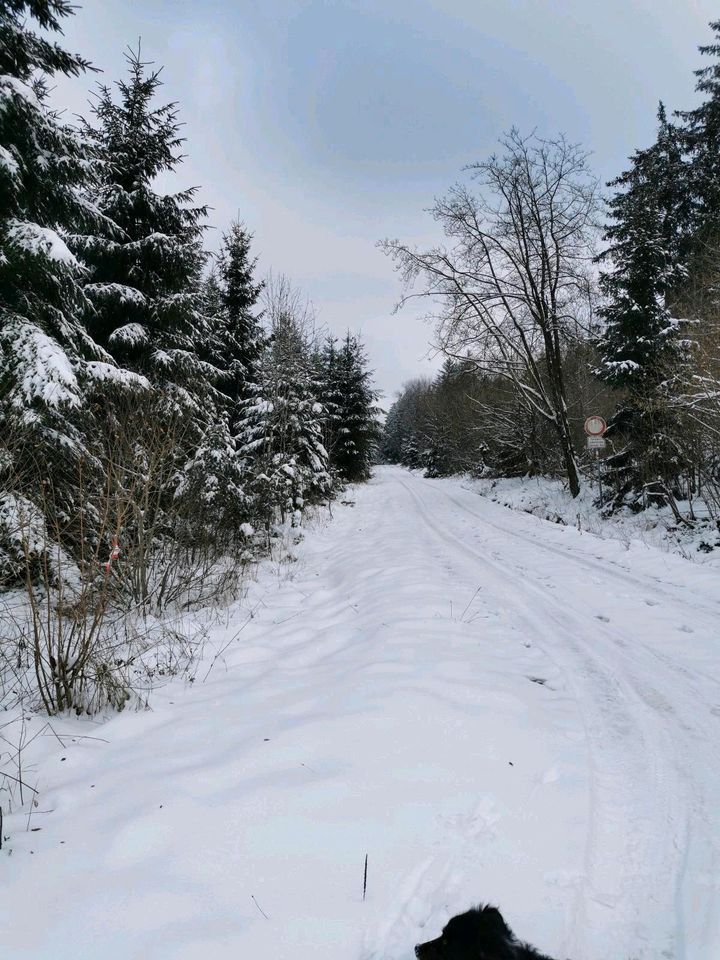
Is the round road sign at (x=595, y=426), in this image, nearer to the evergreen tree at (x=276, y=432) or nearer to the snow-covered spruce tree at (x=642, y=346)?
the snow-covered spruce tree at (x=642, y=346)

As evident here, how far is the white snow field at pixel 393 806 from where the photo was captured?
170 cm

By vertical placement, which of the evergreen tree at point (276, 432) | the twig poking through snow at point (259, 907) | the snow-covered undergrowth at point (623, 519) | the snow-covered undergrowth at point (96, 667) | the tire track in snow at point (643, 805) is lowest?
the snow-covered undergrowth at point (96, 667)

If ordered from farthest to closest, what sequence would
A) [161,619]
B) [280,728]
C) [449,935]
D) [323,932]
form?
[161,619]
[280,728]
[323,932]
[449,935]

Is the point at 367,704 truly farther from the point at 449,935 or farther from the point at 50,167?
the point at 50,167

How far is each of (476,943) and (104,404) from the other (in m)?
7.63

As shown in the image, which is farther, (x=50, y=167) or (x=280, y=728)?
(x=50, y=167)

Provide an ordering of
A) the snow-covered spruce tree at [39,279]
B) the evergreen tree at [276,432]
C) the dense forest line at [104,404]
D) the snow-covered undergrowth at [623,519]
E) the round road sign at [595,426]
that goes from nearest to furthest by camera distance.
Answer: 1. the dense forest line at [104,404]
2. the snow-covered spruce tree at [39,279]
3. the snow-covered undergrowth at [623,519]
4. the evergreen tree at [276,432]
5. the round road sign at [595,426]

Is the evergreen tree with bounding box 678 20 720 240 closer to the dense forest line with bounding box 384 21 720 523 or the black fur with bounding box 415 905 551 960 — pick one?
the dense forest line with bounding box 384 21 720 523

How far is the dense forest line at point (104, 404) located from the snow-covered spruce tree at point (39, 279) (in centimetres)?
3

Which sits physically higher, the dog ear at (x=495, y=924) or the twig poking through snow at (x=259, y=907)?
the dog ear at (x=495, y=924)

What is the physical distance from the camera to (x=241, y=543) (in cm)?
884

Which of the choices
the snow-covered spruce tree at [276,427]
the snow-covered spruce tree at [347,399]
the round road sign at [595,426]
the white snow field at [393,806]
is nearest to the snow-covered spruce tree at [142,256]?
the snow-covered spruce tree at [276,427]

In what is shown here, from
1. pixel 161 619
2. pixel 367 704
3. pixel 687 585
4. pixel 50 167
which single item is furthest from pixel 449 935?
pixel 50 167

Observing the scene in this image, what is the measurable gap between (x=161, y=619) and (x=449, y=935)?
5081 mm
